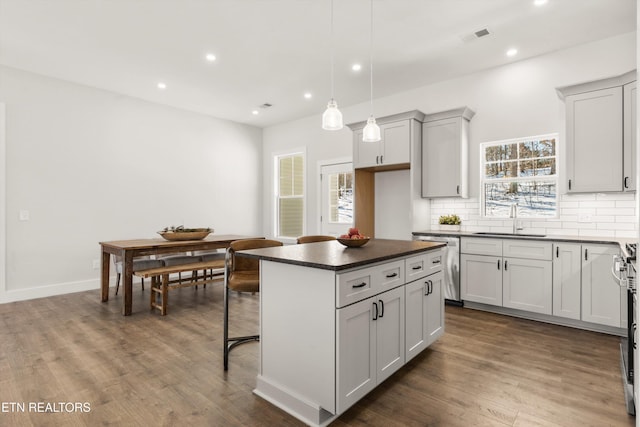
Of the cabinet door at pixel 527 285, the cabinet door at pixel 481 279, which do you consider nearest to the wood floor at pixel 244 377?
the cabinet door at pixel 527 285

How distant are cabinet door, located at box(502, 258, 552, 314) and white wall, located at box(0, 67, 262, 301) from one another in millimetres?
5077

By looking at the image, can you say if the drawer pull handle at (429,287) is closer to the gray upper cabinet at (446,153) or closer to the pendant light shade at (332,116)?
the pendant light shade at (332,116)

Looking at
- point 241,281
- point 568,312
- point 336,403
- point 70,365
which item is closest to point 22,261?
point 70,365

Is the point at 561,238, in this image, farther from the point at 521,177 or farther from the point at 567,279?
the point at 521,177

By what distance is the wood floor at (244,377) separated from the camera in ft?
6.50

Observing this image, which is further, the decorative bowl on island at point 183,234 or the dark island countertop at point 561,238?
the decorative bowl on island at point 183,234

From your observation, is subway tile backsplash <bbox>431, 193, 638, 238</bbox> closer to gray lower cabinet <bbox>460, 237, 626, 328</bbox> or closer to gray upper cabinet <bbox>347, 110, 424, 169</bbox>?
gray lower cabinet <bbox>460, 237, 626, 328</bbox>

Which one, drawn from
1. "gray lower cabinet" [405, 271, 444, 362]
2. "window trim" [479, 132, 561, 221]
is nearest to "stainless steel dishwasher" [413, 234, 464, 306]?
"window trim" [479, 132, 561, 221]

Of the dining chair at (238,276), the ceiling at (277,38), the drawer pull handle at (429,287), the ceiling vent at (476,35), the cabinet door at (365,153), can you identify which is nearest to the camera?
the dining chair at (238,276)

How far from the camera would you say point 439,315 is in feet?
9.92

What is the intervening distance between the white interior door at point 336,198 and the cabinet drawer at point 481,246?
2289 mm

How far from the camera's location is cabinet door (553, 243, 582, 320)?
11.3ft

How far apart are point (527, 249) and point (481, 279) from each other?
0.61m

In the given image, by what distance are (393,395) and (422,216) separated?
9.91 feet
